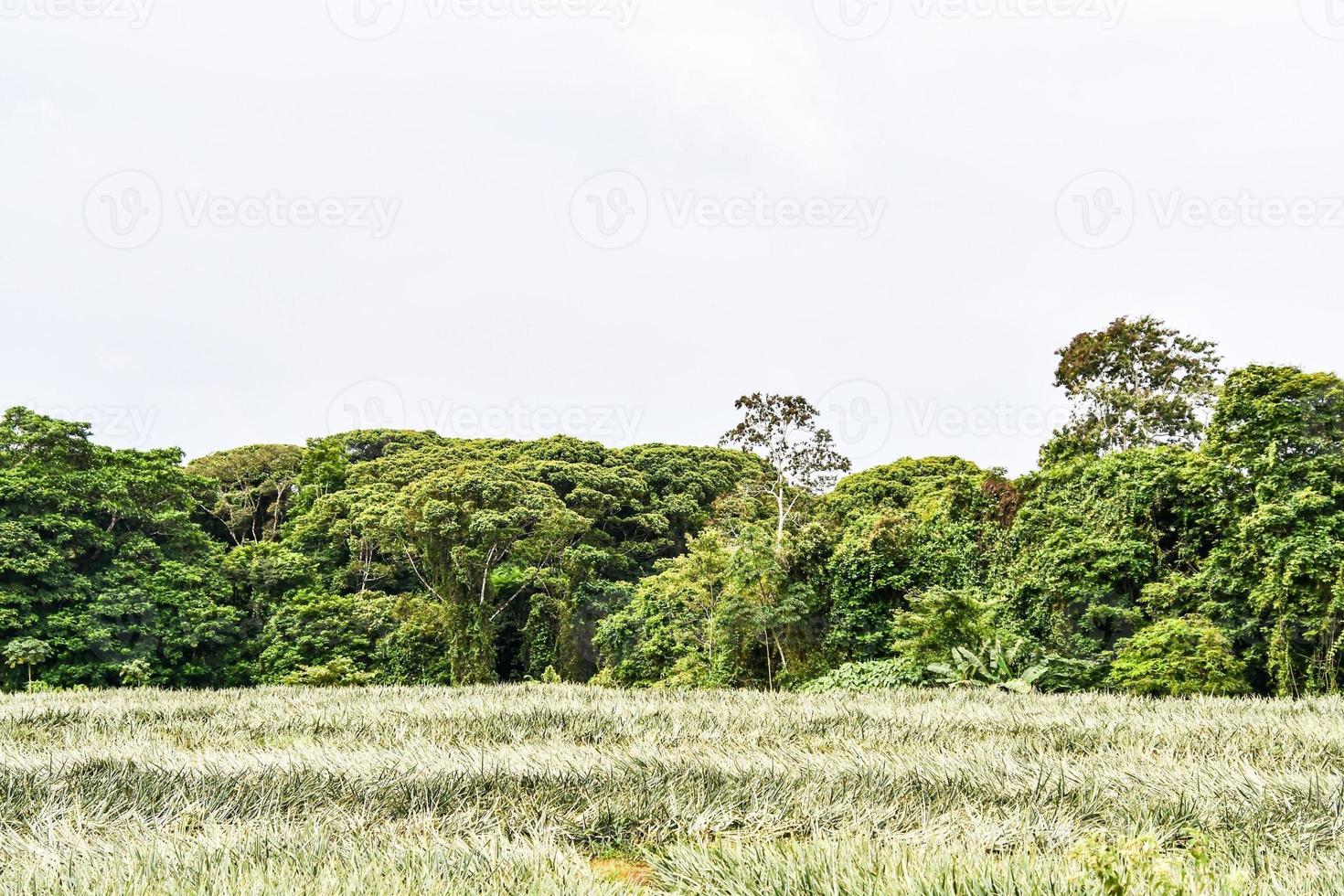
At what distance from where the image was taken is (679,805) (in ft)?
12.1

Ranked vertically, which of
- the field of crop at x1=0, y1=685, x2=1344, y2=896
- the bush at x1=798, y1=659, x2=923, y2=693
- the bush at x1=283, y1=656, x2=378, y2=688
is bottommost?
the bush at x1=283, y1=656, x2=378, y2=688

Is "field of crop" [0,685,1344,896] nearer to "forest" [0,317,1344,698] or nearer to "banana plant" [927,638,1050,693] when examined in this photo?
"banana plant" [927,638,1050,693]

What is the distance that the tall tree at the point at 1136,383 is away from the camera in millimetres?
17828

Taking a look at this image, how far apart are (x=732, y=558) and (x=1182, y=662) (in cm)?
826

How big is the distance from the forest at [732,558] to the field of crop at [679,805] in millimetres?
5516

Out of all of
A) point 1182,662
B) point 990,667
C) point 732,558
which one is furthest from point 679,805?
point 732,558

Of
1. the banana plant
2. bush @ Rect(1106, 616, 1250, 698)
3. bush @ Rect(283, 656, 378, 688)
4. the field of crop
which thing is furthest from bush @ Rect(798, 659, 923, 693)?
bush @ Rect(283, 656, 378, 688)

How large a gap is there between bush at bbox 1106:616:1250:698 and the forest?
49 millimetres

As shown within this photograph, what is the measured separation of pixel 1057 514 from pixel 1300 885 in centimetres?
1245

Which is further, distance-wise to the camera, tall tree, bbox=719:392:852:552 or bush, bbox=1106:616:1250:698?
tall tree, bbox=719:392:852:552

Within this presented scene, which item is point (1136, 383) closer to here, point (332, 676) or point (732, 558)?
point (732, 558)

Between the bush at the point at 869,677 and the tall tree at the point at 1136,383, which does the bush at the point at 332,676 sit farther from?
the tall tree at the point at 1136,383

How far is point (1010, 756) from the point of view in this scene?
176 inches

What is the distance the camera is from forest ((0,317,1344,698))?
11.2 meters
